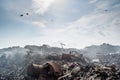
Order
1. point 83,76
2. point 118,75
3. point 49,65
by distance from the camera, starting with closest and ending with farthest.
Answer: point 118,75, point 83,76, point 49,65

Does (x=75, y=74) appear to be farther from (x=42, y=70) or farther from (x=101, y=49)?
(x=101, y=49)

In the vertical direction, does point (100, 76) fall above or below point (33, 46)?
below

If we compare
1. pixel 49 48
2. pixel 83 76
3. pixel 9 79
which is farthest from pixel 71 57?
pixel 49 48

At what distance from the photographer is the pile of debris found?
16355 mm

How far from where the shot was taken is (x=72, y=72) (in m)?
20.7

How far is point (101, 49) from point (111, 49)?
28.6 feet

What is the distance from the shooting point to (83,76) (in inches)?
734

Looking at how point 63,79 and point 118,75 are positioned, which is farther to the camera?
point 63,79

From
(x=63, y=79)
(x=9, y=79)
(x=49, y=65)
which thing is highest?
(x=49, y=65)

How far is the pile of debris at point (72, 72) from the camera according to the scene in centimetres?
1635

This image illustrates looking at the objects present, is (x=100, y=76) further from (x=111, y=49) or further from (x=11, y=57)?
(x=111, y=49)

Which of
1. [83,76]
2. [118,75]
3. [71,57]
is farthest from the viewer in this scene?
[71,57]

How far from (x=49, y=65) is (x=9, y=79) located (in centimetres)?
1695

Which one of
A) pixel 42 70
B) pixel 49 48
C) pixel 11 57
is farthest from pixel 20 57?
pixel 42 70
